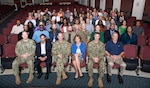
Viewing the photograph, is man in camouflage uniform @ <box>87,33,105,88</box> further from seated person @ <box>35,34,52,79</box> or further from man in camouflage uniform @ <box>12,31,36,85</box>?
man in camouflage uniform @ <box>12,31,36,85</box>

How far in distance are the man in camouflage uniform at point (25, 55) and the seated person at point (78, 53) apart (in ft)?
3.51

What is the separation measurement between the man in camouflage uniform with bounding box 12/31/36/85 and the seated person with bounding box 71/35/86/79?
107cm

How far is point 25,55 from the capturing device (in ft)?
13.7

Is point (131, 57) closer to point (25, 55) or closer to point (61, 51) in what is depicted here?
point (61, 51)

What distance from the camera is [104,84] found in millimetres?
4086

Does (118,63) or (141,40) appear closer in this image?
(118,63)

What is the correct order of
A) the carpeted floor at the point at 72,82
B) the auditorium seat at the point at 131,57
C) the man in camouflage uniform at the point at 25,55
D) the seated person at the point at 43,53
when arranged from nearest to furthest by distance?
the carpeted floor at the point at 72,82 → the man in camouflage uniform at the point at 25,55 → the seated person at the point at 43,53 → the auditorium seat at the point at 131,57

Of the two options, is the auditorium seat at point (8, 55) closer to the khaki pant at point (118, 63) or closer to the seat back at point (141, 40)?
the khaki pant at point (118, 63)

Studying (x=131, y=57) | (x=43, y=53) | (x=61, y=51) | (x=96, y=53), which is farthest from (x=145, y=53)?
(x=43, y=53)

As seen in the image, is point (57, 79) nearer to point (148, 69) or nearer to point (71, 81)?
point (71, 81)

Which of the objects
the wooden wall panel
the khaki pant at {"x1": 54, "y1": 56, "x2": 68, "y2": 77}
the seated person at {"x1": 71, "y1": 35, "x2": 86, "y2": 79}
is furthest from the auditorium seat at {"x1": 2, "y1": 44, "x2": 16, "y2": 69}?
the wooden wall panel

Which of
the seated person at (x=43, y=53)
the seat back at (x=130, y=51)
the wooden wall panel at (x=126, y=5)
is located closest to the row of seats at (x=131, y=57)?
the seat back at (x=130, y=51)

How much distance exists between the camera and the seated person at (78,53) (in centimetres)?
421

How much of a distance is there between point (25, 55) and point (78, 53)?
1351mm
